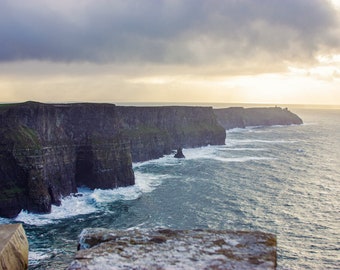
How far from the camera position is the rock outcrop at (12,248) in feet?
31.7

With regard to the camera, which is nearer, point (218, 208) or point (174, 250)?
point (174, 250)

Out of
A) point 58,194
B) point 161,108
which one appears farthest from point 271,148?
point 58,194

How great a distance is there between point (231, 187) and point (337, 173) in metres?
31.2

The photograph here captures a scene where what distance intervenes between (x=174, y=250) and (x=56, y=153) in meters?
58.9

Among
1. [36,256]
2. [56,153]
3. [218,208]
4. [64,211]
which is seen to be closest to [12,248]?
[36,256]

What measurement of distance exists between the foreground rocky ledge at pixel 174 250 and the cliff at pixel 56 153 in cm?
4677

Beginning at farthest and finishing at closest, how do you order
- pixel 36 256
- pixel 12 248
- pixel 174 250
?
pixel 36 256 < pixel 12 248 < pixel 174 250

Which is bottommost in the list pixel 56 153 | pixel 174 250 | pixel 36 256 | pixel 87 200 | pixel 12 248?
pixel 87 200

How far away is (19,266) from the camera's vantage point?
1032 centimetres

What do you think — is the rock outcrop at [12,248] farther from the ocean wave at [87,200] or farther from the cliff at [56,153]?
the cliff at [56,153]

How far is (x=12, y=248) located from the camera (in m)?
10.3

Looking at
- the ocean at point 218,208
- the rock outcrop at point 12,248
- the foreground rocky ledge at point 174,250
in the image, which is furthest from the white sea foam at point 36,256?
the foreground rocky ledge at point 174,250

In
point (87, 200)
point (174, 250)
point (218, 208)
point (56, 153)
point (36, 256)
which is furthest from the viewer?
point (56, 153)

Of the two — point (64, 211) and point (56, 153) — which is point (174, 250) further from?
point (56, 153)
